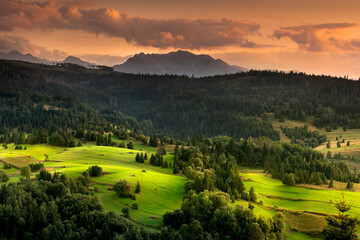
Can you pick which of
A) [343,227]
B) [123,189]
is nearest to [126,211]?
[123,189]

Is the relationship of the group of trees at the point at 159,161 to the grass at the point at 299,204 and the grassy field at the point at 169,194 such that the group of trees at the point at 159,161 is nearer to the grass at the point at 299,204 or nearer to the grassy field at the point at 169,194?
the grassy field at the point at 169,194

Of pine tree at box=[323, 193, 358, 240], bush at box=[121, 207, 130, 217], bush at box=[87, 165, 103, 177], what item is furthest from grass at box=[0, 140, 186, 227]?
pine tree at box=[323, 193, 358, 240]

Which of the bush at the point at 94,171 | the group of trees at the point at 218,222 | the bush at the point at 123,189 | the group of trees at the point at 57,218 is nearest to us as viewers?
the group of trees at the point at 57,218

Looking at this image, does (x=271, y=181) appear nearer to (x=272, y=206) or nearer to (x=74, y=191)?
(x=272, y=206)

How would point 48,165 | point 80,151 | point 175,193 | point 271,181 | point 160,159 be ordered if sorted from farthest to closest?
point 80,151, point 160,159, point 271,181, point 48,165, point 175,193

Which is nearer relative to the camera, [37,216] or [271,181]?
[37,216]

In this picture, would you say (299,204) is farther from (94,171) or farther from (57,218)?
(57,218)

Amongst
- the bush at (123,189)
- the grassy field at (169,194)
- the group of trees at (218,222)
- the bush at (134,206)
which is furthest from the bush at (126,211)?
the bush at (123,189)

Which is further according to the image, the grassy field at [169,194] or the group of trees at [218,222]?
the grassy field at [169,194]

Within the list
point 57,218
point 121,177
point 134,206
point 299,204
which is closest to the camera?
point 57,218

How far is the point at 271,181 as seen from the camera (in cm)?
16438

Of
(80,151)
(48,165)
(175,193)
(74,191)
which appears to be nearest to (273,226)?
(175,193)

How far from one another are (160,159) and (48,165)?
191 ft

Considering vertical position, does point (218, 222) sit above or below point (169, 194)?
above
